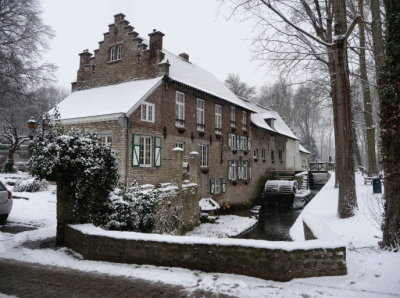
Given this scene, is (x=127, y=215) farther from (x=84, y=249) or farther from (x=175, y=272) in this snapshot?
(x=175, y=272)

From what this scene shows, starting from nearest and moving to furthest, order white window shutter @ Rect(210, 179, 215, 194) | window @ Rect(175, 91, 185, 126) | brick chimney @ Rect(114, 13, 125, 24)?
1. brick chimney @ Rect(114, 13, 125, 24)
2. window @ Rect(175, 91, 185, 126)
3. white window shutter @ Rect(210, 179, 215, 194)

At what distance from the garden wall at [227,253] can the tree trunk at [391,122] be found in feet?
4.05

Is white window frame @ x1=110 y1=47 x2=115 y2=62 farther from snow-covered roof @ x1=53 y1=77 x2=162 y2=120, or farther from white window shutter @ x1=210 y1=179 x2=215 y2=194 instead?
white window shutter @ x1=210 y1=179 x2=215 y2=194

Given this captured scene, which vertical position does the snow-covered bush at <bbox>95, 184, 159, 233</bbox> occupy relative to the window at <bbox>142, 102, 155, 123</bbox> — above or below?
below

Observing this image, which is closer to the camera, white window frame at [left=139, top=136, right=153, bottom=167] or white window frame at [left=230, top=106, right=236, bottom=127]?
white window frame at [left=139, top=136, right=153, bottom=167]

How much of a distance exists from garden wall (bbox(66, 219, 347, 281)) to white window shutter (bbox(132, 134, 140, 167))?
716 cm

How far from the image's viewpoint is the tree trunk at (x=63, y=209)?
22.6 ft

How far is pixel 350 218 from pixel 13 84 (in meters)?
19.4

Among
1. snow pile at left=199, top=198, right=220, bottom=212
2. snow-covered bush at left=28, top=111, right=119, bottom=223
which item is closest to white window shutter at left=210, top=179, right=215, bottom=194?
snow pile at left=199, top=198, right=220, bottom=212

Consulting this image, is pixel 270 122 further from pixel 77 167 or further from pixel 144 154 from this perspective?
pixel 77 167

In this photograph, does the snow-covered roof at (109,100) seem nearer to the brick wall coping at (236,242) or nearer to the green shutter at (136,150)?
the green shutter at (136,150)

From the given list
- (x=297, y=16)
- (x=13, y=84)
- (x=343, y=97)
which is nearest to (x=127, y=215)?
(x=343, y=97)

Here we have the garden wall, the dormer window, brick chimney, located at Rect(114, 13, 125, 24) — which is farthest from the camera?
the dormer window

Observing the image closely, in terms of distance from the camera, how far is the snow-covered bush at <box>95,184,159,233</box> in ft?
24.1
